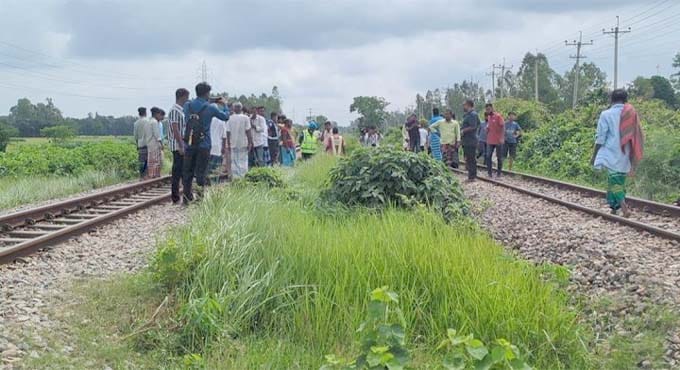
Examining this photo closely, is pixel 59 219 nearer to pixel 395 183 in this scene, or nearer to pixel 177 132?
pixel 177 132

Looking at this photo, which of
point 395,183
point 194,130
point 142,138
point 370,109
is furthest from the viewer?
point 370,109

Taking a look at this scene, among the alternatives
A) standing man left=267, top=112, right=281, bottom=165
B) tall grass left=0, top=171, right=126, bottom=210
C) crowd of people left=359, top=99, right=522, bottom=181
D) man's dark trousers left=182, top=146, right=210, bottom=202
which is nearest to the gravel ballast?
man's dark trousers left=182, top=146, right=210, bottom=202

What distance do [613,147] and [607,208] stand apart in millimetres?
2021

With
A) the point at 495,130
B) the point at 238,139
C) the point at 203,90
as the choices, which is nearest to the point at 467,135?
the point at 495,130

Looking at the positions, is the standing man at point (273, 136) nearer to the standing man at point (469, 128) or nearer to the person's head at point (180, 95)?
the standing man at point (469, 128)

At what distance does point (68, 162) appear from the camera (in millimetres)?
15570

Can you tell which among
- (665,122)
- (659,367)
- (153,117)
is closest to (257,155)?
(153,117)

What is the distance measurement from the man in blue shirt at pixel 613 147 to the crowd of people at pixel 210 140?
18.2ft

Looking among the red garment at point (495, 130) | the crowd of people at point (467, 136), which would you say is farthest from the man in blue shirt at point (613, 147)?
the red garment at point (495, 130)

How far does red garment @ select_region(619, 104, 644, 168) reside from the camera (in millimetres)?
8219

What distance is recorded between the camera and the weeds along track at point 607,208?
7869mm

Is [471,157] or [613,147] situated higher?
[613,147]

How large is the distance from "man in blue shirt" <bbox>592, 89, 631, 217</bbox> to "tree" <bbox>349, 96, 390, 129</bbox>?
7303 cm

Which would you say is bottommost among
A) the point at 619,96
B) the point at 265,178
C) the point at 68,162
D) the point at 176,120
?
the point at 265,178
